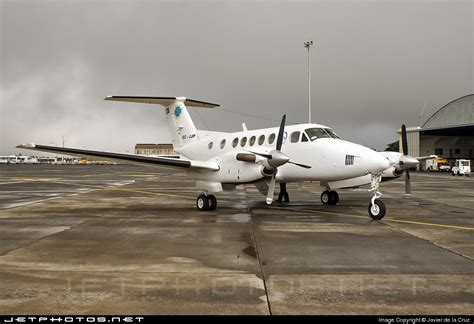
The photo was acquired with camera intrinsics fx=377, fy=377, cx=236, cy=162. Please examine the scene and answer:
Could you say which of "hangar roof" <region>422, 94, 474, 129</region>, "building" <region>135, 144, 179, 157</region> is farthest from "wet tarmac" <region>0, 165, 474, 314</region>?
"building" <region>135, 144, 179, 157</region>

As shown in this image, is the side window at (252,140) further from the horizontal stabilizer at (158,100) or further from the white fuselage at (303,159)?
the horizontal stabilizer at (158,100)

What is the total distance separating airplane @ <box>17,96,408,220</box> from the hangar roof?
6558 cm

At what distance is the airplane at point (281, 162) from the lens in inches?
510

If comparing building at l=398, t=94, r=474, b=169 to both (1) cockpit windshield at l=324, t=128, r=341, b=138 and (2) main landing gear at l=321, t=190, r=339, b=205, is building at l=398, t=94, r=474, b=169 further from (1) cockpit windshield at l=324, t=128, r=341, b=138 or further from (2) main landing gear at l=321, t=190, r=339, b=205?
(1) cockpit windshield at l=324, t=128, r=341, b=138

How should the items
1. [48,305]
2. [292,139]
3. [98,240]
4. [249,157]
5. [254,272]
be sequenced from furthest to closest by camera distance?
[292,139], [249,157], [98,240], [254,272], [48,305]

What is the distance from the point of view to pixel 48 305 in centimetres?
459

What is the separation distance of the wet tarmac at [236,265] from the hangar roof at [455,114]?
231 ft

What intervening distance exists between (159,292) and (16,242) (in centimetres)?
517

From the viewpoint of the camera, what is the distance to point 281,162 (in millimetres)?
12891

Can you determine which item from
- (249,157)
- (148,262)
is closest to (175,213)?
(249,157)

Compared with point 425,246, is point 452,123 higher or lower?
higher

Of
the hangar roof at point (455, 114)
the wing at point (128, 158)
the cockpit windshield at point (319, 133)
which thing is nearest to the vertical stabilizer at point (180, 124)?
the wing at point (128, 158)

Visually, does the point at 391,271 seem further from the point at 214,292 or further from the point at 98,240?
the point at 98,240

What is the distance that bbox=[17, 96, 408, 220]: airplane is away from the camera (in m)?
13.0
